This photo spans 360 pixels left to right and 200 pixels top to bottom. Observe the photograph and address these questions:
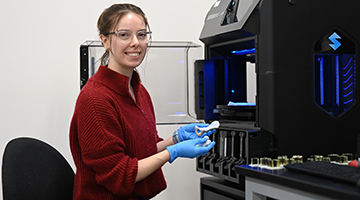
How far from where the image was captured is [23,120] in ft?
7.84

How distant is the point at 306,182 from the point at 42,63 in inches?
70.3

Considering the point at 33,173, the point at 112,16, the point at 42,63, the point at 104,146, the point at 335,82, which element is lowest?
the point at 33,173

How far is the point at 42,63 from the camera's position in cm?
242

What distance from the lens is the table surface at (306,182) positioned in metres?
1.02

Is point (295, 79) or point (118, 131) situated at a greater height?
point (295, 79)

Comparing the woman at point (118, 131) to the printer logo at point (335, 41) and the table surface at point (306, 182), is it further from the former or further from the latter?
the printer logo at point (335, 41)

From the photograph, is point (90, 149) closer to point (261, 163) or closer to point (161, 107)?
point (261, 163)

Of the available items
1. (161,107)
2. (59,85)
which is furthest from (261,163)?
(59,85)

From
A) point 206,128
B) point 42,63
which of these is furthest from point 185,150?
point 42,63

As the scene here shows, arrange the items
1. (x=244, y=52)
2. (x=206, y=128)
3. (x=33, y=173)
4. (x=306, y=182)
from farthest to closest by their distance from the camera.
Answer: (x=244, y=52) → (x=206, y=128) → (x=33, y=173) → (x=306, y=182)

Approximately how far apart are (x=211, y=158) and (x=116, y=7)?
2.55ft

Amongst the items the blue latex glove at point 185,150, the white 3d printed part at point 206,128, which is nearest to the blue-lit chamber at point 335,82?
the white 3d printed part at point 206,128

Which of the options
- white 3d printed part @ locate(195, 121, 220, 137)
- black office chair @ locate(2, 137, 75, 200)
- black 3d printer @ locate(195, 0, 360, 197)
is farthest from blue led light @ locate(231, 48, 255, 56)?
black office chair @ locate(2, 137, 75, 200)

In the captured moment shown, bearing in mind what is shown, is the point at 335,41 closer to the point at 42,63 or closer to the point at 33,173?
the point at 33,173
